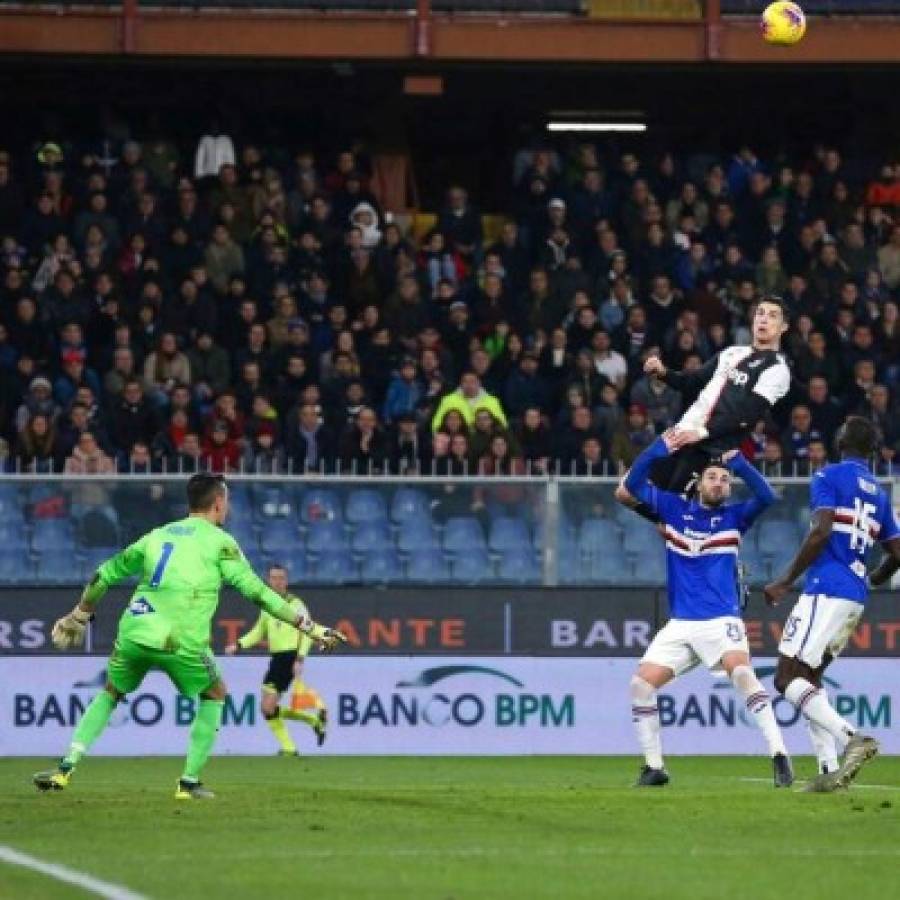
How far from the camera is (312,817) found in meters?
13.7

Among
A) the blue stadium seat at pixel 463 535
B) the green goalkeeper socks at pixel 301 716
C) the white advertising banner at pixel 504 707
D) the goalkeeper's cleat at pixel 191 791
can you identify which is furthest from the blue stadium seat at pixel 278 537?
the goalkeeper's cleat at pixel 191 791

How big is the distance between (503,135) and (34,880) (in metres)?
25.3

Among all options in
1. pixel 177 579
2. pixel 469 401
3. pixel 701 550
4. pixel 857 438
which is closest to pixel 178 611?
pixel 177 579

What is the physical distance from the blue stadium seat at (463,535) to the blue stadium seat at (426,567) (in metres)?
0.12

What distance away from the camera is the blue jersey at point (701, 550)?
16625 millimetres

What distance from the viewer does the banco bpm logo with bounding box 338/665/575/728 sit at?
24672 millimetres

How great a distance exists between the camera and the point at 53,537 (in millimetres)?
24406

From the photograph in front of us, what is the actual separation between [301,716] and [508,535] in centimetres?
253

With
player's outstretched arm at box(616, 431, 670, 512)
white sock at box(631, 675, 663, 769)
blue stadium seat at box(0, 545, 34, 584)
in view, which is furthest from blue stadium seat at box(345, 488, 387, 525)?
white sock at box(631, 675, 663, 769)

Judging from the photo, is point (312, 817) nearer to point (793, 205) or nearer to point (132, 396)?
point (132, 396)

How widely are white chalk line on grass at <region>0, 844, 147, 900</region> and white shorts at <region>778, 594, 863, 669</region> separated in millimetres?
5377

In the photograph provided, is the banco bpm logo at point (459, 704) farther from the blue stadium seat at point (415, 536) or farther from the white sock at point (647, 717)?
the white sock at point (647, 717)

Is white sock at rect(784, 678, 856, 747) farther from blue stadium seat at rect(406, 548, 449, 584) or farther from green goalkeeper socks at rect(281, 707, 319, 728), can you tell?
blue stadium seat at rect(406, 548, 449, 584)

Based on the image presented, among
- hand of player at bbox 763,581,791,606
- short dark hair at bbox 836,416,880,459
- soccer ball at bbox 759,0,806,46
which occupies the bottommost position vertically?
hand of player at bbox 763,581,791,606
